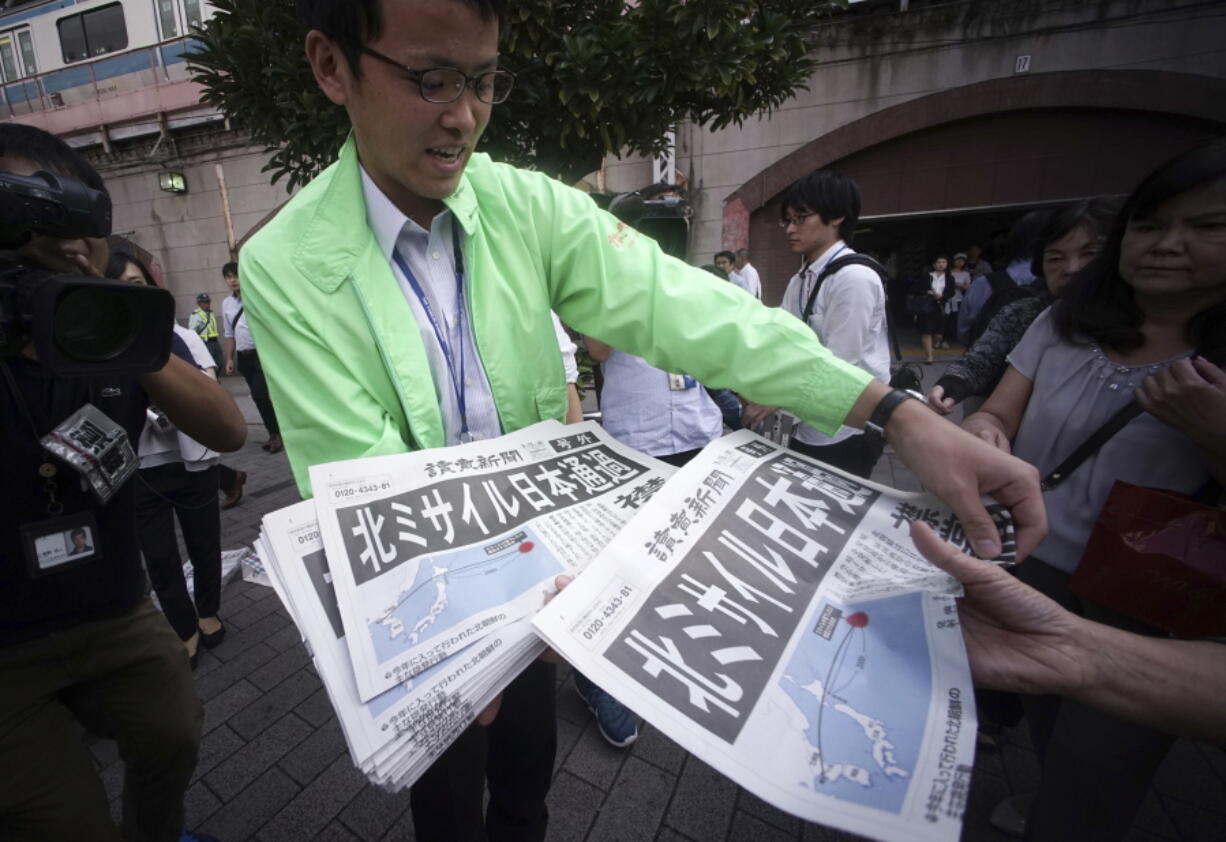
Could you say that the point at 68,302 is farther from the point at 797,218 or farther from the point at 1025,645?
the point at 797,218

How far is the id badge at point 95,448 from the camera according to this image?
1187mm

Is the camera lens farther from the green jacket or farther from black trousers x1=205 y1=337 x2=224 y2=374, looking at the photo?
black trousers x1=205 y1=337 x2=224 y2=374

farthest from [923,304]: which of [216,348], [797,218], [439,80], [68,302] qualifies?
[216,348]

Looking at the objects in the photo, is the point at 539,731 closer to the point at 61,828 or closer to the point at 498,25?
the point at 61,828

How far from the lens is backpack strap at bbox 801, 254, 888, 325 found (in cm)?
252

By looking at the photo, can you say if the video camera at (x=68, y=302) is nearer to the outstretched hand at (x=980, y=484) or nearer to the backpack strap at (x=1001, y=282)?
the outstretched hand at (x=980, y=484)

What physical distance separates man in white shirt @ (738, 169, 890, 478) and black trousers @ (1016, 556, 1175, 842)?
4.01 ft

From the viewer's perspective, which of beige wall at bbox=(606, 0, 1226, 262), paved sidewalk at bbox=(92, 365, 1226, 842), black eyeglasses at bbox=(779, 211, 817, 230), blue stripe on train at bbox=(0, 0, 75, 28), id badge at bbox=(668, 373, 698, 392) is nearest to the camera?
paved sidewalk at bbox=(92, 365, 1226, 842)

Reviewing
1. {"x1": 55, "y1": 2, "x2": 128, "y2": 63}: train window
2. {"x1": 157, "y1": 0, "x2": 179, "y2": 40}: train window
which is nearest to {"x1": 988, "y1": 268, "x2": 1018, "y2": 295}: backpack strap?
{"x1": 157, "y1": 0, "x2": 179, "y2": 40}: train window

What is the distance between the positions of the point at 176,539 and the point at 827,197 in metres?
3.35

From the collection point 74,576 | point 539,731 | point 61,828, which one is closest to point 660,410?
point 539,731

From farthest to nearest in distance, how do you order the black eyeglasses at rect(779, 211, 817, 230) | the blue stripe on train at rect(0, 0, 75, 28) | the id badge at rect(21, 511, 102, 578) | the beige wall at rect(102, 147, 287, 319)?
1. the blue stripe on train at rect(0, 0, 75, 28)
2. the beige wall at rect(102, 147, 287, 319)
3. the black eyeglasses at rect(779, 211, 817, 230)
4. the id badge at rect(21, 511, 102, 578)

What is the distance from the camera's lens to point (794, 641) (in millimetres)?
795

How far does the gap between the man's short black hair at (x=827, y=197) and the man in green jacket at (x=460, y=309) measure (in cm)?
184
